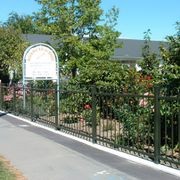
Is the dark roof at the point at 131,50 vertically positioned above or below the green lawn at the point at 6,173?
above

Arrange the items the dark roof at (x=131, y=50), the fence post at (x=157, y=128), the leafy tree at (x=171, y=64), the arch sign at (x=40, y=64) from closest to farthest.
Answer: the fence post at (x=157, y=128), the leafy tree at (x=171, y=64), the arch sign at (x=40, y=64), the dark roof at (x=131, y=50)

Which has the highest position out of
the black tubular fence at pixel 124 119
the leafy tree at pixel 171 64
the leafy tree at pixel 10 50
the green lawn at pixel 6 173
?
the leafy tree at pixel 10 50

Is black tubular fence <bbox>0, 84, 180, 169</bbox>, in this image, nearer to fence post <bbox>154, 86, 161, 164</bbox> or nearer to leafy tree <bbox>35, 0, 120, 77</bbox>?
fence post <bbox>154, 86, 161, 164</bbox>

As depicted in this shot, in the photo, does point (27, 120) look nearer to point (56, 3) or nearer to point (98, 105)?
point (98, 105)

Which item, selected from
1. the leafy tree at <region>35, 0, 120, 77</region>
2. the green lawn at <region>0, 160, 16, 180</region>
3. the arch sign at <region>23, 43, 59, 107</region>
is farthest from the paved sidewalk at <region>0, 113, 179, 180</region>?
the leafy tree at <region>35, 0, 120, 77</region>

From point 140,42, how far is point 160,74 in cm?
5019

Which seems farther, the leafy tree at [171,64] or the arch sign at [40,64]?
the arch sign at [40,64]

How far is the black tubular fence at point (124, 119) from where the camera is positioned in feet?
27.8

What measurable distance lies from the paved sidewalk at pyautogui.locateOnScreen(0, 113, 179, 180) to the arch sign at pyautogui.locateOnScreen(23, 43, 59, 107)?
6191mm

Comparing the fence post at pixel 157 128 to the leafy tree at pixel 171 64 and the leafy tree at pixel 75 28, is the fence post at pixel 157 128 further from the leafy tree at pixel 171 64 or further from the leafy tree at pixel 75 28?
the leafy tree at pixel 75 28

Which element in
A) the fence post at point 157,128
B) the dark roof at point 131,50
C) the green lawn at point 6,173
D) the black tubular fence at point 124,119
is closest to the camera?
the green lawn at point 6,173

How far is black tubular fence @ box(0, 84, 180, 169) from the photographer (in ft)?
27.8

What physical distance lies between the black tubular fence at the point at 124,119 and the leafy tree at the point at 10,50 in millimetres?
19289

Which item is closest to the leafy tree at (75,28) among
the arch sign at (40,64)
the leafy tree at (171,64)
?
the arch sign at (40,64)
